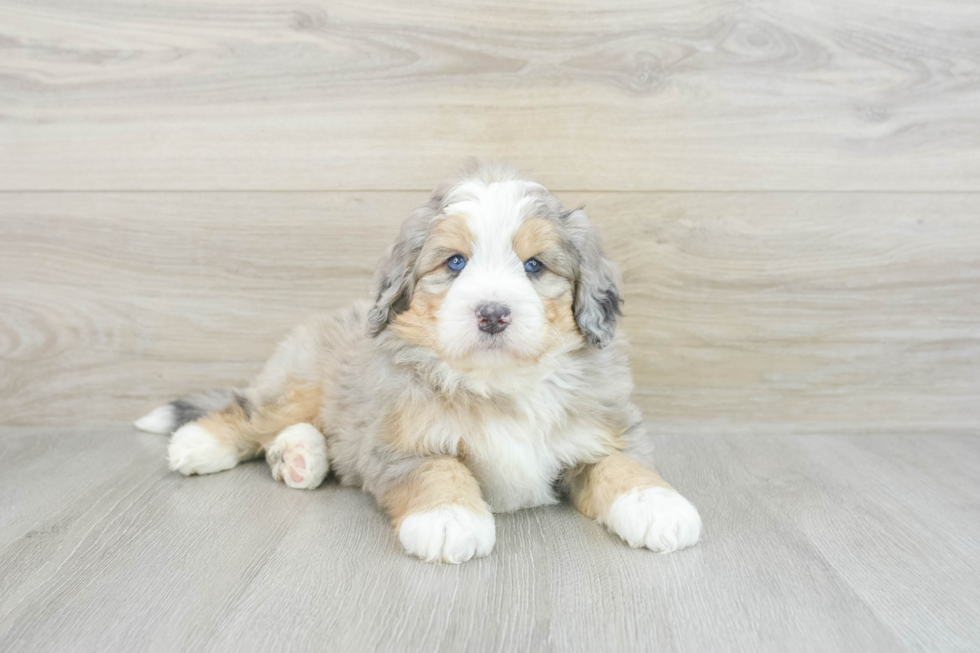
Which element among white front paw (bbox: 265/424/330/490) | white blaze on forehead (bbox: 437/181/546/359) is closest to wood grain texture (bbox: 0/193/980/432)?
white front paw (bbox: 265/424/330/490)

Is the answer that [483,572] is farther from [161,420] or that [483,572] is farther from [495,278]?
[161,420]

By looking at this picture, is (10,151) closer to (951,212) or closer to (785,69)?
(785,69)

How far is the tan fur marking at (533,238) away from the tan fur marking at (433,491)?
54 cm

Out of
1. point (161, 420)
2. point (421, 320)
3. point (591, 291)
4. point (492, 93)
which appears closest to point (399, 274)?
point (421, 320)

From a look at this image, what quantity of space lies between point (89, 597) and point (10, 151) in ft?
6.14

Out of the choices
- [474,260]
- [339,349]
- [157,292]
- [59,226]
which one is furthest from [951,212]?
[59,226]

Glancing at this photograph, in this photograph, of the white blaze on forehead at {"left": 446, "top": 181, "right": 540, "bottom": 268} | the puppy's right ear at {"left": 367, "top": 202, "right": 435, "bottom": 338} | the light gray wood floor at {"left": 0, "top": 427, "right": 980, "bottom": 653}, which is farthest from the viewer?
the puppy's right ear at {"left": 367, "top": 202, "right": 435, "bottom": 338}

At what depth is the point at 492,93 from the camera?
2.62 m

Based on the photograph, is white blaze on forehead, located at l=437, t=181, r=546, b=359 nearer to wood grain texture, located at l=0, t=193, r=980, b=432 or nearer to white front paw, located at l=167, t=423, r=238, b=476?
wood grain texture, located at l=0, t=193, r=980, b=432

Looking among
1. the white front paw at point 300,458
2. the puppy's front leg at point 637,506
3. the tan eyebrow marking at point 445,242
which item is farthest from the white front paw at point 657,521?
the white front paw at point 300,458

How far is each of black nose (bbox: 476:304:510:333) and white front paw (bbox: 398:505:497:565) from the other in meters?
0.40

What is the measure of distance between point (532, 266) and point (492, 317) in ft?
0.77

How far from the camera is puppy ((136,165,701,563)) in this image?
1.70 meters

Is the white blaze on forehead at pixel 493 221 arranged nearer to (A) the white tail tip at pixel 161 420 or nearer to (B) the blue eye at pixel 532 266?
(B) the blue eye at pixel 532 266
